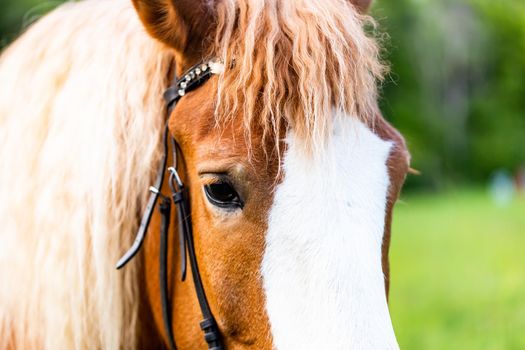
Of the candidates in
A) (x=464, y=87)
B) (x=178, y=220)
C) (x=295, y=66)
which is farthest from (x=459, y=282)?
(x=464, y=87)

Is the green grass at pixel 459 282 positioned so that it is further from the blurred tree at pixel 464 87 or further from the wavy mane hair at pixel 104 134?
the blurred tree at pixel 464 87

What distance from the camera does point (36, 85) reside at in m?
2.71

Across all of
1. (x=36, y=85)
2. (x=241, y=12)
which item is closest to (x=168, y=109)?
(x=241, y=12)

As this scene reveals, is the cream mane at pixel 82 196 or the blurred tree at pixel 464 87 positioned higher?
the cream mane at pixel 82 196

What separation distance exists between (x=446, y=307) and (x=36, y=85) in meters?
5.29

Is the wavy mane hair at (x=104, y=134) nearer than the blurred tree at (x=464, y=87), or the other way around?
the wavy mane hair at (x=104, y=134)

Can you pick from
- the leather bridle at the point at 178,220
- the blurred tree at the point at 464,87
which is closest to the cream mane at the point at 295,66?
the leather bridle at the point at 178,220

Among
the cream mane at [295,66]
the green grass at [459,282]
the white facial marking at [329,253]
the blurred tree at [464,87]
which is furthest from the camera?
the blurred tree at [464,87]

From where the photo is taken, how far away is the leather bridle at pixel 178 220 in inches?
→ 85.1

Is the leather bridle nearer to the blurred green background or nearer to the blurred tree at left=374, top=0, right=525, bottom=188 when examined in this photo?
→ the blurred green background

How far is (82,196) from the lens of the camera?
243 cm

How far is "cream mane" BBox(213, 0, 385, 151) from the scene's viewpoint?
2.00 metres

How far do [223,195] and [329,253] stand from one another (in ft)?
1.28

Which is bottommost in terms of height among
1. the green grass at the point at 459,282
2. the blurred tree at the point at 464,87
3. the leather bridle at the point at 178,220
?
the blurred tree at the point at 464,87
